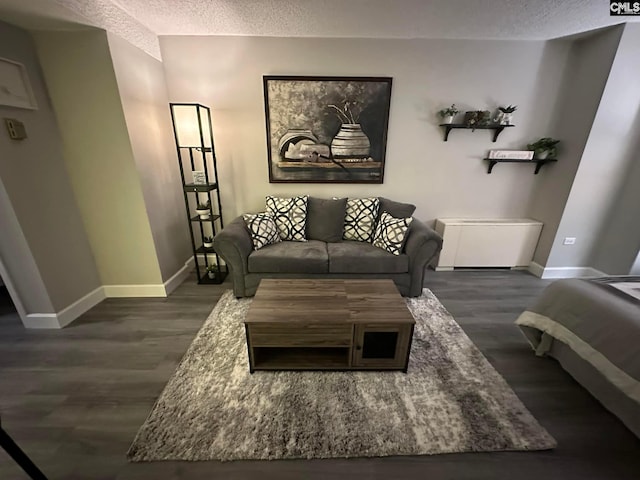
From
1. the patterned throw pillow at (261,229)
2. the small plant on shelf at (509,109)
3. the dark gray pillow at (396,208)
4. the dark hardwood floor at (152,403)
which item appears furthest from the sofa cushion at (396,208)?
the small plant on shelf at (509,109)

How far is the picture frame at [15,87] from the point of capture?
5.84 feet

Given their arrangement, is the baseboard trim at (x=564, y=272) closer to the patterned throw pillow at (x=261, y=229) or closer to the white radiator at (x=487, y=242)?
the white radiator at (x=487, y=242)

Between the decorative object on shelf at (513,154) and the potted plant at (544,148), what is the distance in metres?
0.08

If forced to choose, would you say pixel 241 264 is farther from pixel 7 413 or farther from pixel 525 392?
pixel 525 392

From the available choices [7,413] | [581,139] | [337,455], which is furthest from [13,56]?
[581,139]

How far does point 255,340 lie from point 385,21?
288 centimetres

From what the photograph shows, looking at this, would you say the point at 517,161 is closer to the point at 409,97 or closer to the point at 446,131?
the point at 446,131

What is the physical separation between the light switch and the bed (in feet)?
12.9

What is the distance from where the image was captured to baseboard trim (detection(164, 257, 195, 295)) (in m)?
2.71

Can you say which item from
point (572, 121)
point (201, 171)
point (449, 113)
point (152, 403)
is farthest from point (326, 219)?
point (572, 121)

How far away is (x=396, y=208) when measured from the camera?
9.36ft

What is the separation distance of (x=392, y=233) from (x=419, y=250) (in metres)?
0.31

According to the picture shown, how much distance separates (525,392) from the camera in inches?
64.3

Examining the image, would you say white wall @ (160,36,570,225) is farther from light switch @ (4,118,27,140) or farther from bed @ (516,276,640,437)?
bed @ (516,276,640,437)
